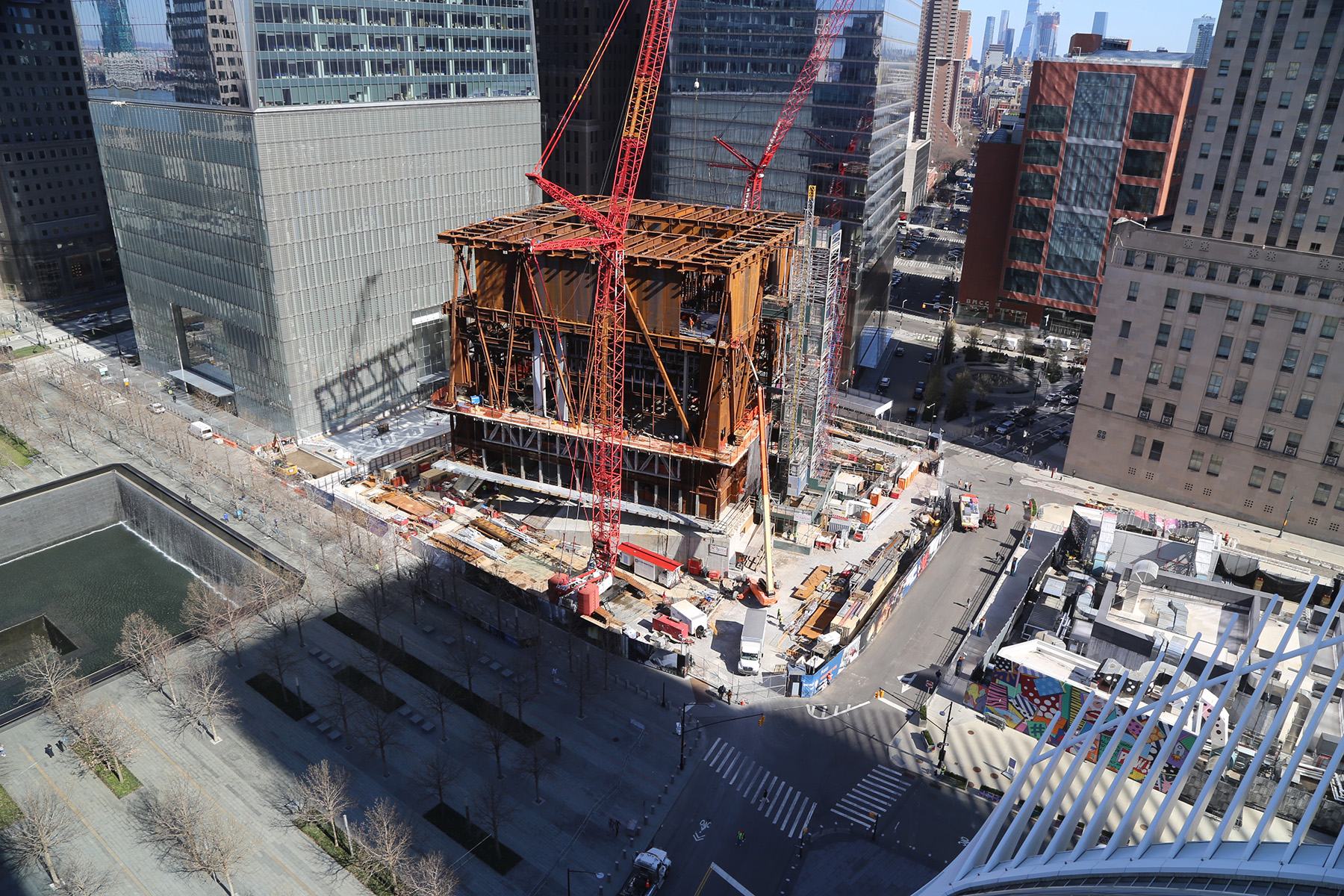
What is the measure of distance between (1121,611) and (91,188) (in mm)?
160401

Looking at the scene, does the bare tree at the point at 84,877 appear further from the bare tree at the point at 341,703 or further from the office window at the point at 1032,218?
the office window at the point at 1032,218

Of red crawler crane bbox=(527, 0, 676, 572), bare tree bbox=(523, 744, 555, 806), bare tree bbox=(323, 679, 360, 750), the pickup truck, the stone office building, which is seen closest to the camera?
the pickup truck

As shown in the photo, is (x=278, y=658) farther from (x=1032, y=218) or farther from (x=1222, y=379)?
(x=1032, y=218)

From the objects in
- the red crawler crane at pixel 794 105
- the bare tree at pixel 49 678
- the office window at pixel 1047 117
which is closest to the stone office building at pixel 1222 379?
the red crawler crane at pixel 794 105

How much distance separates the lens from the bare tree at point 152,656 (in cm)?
6269

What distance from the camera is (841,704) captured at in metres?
64.1

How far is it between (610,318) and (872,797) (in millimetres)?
42080

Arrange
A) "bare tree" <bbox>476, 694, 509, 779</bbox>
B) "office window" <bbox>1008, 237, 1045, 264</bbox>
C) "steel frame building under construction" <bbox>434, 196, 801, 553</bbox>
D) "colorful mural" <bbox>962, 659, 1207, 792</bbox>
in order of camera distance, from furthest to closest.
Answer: "office window" <bbox>1008, 237, 1045, 264</bbox> < "steel frame building under construction" <bbox>434, 196, 801, 553</bbox> < "colorful mural" <bbox>962, 659, 1207, 792</bbox> < "bare tree" <bbox>476, 694, 509, 779</bbox>

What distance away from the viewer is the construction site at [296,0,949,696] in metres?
73.8

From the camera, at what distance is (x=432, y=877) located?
45.3 meters

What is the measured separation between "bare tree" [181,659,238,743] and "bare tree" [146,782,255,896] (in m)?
5.21

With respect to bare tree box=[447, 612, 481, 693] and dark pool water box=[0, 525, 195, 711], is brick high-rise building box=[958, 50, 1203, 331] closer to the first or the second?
bare tree box=[447, 612, 481, 693]

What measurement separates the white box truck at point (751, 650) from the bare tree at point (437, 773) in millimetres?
21311

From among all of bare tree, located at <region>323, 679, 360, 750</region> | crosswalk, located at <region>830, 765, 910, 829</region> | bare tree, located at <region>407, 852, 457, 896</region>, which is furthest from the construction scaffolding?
bare tree, located at <region>407, 852, 457, 896</region>
